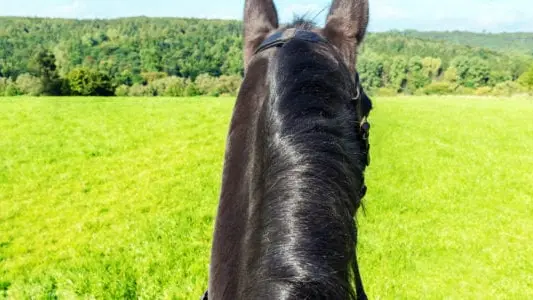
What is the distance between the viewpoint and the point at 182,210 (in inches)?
298

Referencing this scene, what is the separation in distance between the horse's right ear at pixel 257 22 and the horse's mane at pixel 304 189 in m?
0.60

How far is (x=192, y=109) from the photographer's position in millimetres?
18953

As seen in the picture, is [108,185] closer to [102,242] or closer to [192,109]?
[102,242]

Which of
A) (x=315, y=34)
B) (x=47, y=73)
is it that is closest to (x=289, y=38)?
(x=315, y=34)

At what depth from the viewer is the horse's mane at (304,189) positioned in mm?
839

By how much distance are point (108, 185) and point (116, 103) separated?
1182 cm

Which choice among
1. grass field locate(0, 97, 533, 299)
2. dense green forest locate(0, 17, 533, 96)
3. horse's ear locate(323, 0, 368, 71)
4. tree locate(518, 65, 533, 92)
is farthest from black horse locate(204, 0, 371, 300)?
tree locate(518, 65, 533, 92)

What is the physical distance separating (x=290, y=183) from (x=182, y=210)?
6.89 metres

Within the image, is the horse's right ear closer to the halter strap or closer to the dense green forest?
the halter strap

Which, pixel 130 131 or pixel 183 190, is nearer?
pixel 183 190

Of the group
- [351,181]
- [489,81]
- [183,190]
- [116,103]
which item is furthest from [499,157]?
[489,81]

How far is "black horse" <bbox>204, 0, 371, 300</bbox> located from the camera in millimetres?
854

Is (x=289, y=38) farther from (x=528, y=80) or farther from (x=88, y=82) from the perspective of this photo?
(x=528, y=80)

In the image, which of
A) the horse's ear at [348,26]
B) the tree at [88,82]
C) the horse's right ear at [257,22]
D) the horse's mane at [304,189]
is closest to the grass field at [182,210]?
the horse's right ear at [257,22]
